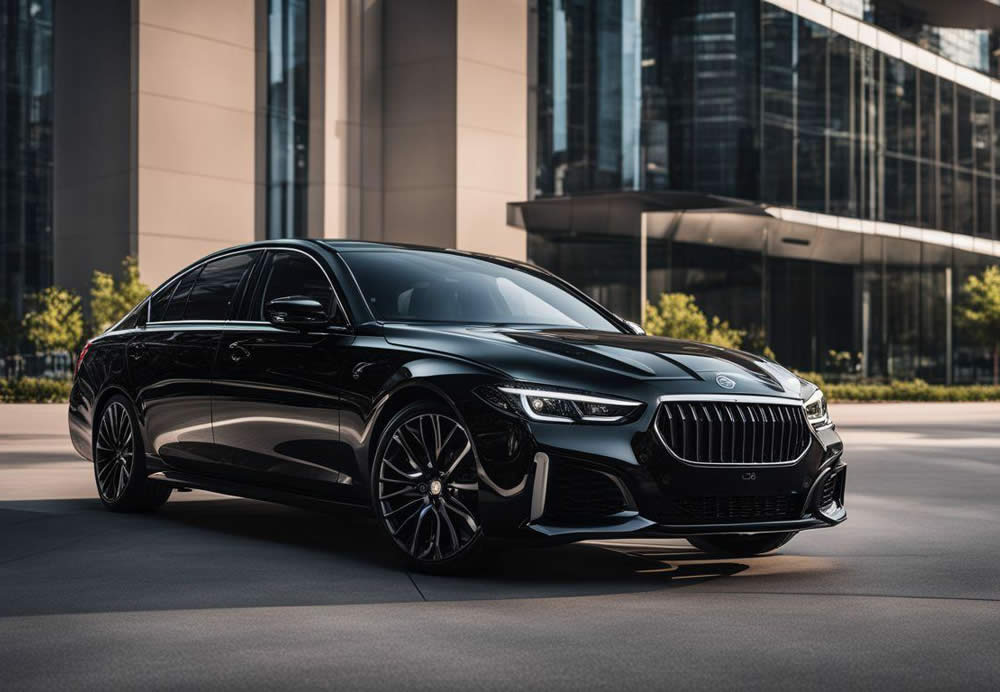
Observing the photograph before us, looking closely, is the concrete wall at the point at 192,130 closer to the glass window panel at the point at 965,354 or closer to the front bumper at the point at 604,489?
the front bumper at the point at 604,489

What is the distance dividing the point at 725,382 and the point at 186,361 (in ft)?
11.7

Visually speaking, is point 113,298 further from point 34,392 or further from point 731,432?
point 731,432

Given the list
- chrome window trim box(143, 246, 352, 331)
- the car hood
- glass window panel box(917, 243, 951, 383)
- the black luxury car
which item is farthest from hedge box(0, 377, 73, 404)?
glass window panel box(917, 243, 951, 383)

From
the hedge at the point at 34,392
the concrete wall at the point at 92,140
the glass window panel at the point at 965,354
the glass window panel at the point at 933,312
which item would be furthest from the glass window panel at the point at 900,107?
the hedge at the point at 34,392

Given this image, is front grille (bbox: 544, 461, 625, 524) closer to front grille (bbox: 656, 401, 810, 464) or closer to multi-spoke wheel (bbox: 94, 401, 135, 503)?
front grille (bbox: 656, 401, 810, 464)

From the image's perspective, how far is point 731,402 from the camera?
6.76 meters

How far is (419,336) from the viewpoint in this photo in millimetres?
7223

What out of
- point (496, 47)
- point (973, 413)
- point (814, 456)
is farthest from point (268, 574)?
point (496, 47)

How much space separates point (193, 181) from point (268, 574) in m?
25.9

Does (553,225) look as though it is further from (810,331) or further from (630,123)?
(810,331)

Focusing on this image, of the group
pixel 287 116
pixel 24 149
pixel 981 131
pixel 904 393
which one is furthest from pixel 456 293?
pixel 981 131

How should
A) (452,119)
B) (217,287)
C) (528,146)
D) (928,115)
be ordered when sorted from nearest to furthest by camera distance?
(217,287)
(452,119)
(528,146)
(928,115)

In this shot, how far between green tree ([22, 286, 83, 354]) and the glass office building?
1202cm

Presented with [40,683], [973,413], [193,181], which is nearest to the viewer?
[40,683]
